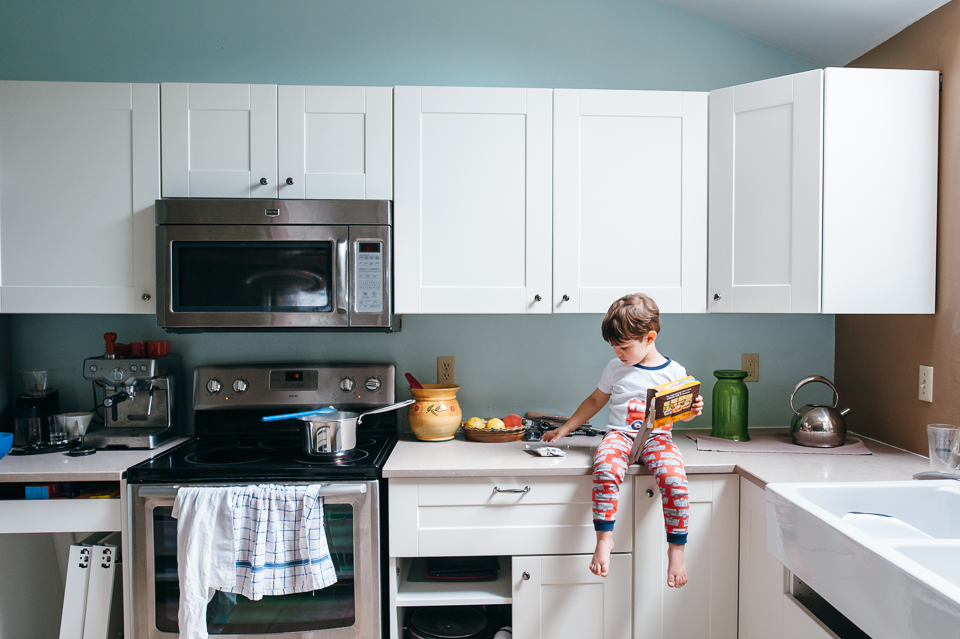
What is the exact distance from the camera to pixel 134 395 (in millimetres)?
1933

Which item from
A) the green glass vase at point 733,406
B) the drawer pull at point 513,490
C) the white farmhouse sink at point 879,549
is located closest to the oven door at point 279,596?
the drawer pull at point 513,490

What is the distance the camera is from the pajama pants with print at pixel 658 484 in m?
1.54

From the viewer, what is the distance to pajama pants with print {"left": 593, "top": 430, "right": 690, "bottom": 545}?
154 centimetres

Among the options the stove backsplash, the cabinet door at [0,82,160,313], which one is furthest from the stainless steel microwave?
the stove backsplash

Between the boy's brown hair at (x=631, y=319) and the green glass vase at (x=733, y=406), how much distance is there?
51 centimetres

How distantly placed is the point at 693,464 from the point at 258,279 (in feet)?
4.91

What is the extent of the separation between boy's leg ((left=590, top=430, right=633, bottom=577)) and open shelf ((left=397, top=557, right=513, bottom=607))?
0.34 metres

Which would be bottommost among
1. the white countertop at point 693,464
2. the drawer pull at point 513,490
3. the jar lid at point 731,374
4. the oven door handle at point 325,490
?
the drawer pull at point 513,490

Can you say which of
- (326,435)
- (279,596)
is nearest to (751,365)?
(326,435)

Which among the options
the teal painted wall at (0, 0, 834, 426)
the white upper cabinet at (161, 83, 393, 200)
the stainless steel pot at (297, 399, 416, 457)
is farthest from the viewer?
the teal painted wall at (0, 0, 834, 426)

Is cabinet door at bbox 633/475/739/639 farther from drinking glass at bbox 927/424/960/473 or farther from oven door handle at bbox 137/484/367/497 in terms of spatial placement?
oven door handle at bbox 137/484/367/497

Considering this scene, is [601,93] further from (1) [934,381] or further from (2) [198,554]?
(2) [198,554]

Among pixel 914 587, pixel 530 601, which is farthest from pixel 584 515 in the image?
pixel 914 587

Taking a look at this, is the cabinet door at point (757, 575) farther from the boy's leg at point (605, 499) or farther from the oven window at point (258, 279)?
the oven window at point (258, 279)
